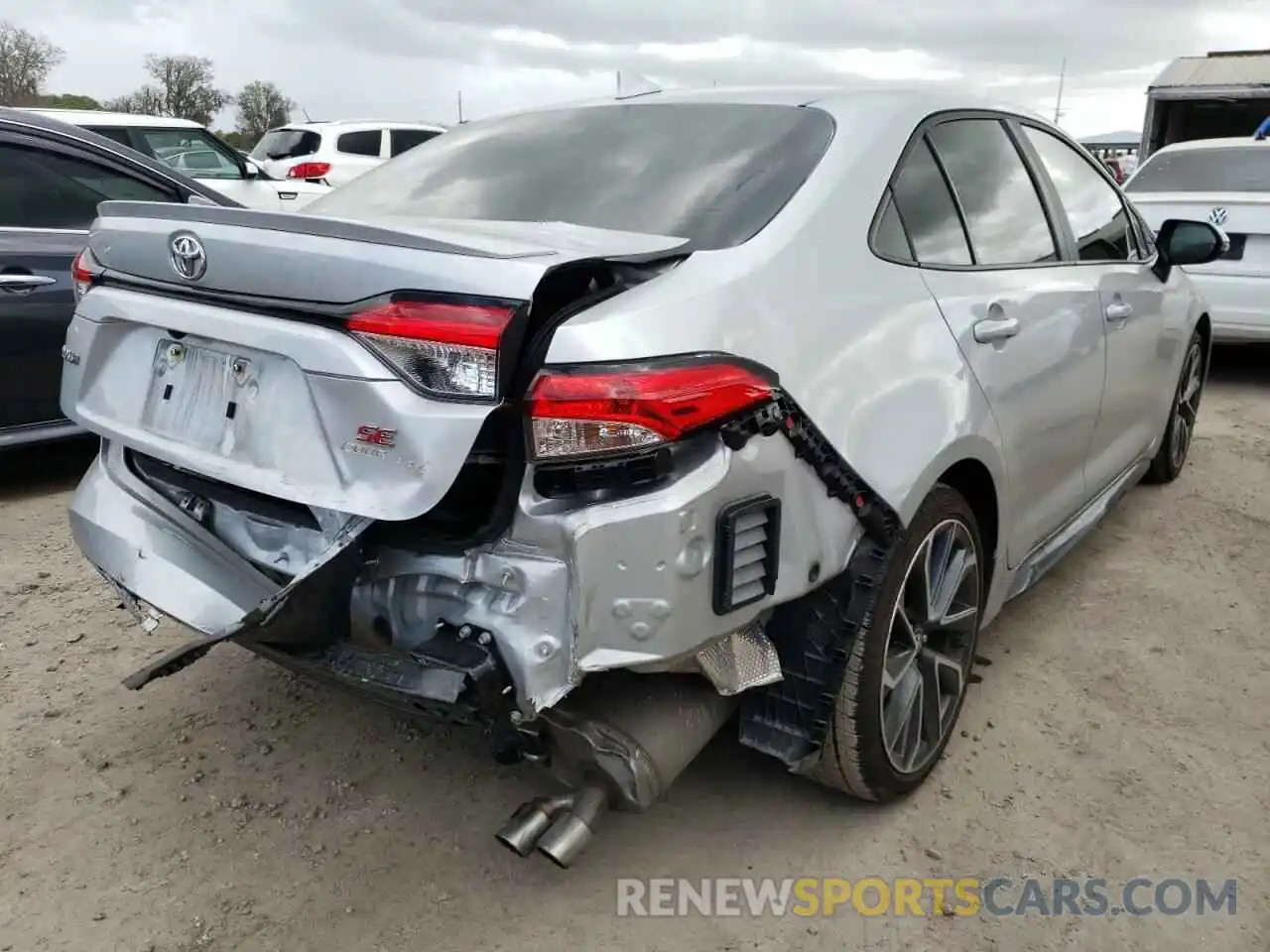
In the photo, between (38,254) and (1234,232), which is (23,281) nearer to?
(38,254)

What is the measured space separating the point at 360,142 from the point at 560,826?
1202 centimetres

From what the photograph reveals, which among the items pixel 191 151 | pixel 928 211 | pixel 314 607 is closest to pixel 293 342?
pixel 314 607

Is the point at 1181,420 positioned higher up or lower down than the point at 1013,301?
lower down

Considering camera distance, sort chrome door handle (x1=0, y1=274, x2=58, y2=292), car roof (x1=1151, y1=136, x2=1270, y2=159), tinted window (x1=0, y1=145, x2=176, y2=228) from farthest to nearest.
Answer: car roof (x1=1151, y1=136, x2=1270, y2=159)
tinted window (x1=0, y1=145, x2=176, y2=228)
chrome door handle (x1=0, y1=274, x2=58, y2=292)

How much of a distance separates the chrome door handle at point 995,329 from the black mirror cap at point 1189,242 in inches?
62.9

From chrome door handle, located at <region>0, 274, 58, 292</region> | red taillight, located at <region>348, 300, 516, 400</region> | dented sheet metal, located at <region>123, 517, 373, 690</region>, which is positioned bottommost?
dented sheet metal, located at <region>123, 517, 373, 690</region>

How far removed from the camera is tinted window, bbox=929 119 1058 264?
274 centimetres

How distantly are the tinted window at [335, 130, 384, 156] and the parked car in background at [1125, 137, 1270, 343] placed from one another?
29.0ft

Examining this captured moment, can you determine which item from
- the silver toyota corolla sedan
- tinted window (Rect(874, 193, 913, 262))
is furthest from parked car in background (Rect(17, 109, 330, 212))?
tinted window (Rect(874, 193, 913, 262))

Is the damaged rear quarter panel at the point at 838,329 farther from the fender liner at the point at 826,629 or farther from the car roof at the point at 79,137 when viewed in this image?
the car roof at the point at 79,137

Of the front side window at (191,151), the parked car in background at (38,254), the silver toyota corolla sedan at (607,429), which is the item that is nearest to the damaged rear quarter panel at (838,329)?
the silver toyota corolla sedan at (607,429)

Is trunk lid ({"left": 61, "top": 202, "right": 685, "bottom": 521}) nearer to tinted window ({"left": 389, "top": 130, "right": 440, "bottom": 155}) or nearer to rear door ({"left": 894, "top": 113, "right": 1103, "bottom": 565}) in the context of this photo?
rear door ({"left": 894, "top": 113, "right": 1103, "bottom": 565})

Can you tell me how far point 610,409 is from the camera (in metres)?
1.73

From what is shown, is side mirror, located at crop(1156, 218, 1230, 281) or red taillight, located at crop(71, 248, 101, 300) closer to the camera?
red taillight, located at crop(71, 248, 101, 300)
